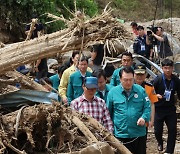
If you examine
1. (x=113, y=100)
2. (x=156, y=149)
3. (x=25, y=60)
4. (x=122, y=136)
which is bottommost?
(x=156, y=149)

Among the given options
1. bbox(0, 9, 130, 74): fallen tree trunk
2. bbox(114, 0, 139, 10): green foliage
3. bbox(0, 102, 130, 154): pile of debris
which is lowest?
bbox(0, 102, 130, 154): pile of debris

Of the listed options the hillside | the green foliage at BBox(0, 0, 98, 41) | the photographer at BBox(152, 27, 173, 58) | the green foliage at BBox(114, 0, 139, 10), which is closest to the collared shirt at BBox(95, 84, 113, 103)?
the photographer at BBox(152, 27, 173, 58)

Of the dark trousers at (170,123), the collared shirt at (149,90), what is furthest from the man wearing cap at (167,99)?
the collared shirt at (149,90)

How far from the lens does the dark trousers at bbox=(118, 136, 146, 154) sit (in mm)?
7809

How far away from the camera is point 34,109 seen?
583 centimetres

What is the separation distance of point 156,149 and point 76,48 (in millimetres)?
4905

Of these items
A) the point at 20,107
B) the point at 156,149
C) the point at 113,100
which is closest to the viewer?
the point at 20,107

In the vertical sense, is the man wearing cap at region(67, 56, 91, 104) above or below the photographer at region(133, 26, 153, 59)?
below

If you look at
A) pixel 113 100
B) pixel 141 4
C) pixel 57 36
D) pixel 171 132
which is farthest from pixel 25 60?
pixel 141 4

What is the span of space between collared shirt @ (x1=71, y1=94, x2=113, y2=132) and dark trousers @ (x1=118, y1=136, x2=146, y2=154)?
40cm

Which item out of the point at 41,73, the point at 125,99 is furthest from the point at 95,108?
the point at 41,73

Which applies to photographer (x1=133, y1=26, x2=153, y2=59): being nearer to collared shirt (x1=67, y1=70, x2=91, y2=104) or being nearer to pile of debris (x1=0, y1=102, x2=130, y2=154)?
collared shirt (x1=67, y1=70, x2=91, y2=104)

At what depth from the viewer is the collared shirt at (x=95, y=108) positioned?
7422mm

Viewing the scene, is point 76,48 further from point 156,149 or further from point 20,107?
point 156,149
